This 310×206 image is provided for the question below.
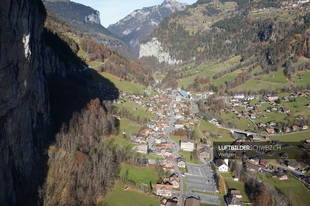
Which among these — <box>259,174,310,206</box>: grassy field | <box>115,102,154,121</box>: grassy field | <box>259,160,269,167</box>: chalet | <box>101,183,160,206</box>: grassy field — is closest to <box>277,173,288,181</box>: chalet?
<box>259,174,310,206</box>: grassy field

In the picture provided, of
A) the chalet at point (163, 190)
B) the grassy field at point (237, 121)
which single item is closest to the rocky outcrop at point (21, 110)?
the chalet at point (163, 190)

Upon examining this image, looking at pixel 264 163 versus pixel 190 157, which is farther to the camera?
pixel 190 157

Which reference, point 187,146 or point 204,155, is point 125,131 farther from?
point 204,155

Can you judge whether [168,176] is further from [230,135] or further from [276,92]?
[276,92]

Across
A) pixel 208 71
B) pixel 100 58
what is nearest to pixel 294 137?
pixel 100 58

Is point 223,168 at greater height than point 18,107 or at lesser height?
lesser

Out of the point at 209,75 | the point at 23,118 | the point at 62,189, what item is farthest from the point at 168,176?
the point at 209,75
